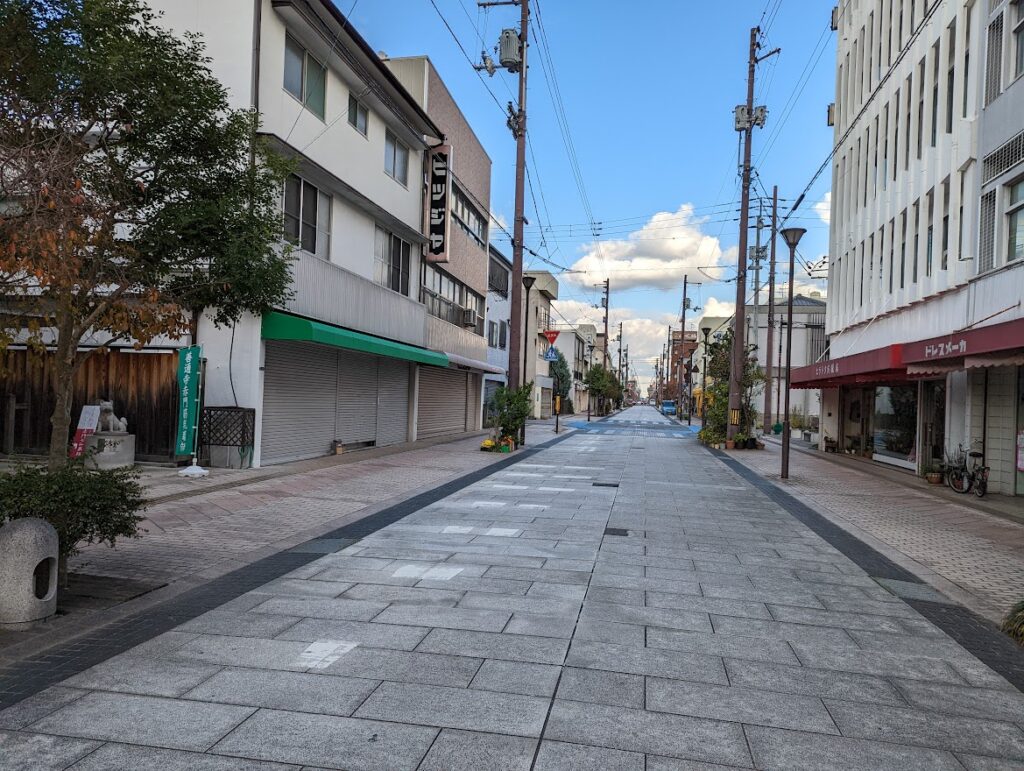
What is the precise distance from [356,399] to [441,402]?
9.02 m

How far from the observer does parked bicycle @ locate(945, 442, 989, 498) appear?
14.2m

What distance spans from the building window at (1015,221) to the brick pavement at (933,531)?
4.89 m

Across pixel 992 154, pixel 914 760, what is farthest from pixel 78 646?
pixel 992 154

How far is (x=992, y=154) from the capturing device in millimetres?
14406

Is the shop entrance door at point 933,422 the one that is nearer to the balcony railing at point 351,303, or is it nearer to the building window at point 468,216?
the balcony railing at point 351,303

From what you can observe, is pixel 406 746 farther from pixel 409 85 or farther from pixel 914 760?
pixel 409 85

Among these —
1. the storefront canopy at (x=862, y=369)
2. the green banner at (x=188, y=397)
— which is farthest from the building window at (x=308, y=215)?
the storefront canopy at (x=862, y=369)

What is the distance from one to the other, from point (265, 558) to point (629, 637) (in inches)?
165

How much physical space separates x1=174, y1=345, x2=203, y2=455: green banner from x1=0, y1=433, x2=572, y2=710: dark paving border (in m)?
6.42

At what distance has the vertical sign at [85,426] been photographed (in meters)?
13.6

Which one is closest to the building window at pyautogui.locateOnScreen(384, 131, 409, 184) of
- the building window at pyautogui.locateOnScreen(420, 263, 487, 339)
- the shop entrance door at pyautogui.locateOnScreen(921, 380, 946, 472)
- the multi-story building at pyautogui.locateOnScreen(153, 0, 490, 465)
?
the multi-story building at pyautogui.locateOnScreen(153, 0, 490, 465)

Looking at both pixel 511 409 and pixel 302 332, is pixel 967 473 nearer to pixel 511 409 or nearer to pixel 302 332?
pixel 511 409

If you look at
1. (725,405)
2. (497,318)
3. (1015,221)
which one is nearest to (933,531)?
(1015,221)

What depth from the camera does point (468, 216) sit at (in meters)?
31.7
